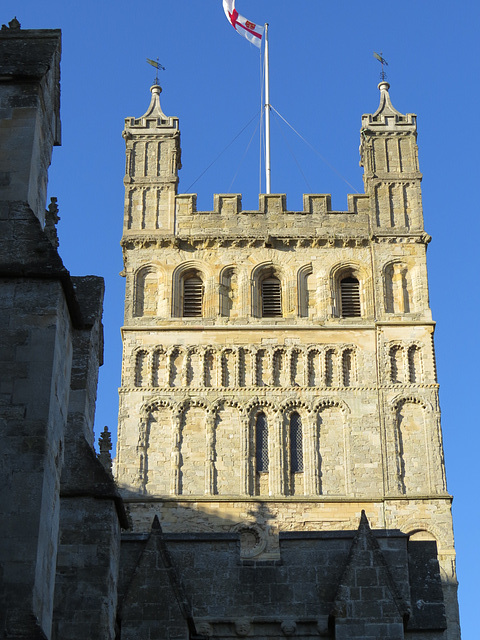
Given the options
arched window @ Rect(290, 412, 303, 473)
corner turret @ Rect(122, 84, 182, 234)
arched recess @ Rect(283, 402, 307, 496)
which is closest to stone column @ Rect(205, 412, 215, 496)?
arched recess @ Rect(283, 402, 307, 496)

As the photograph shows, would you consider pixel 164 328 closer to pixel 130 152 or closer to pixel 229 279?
pixel 229 279

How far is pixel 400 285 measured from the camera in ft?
114

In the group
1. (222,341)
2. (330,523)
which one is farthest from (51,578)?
(222,341)

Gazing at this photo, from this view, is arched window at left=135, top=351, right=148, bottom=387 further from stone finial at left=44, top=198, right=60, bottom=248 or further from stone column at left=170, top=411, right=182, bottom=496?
stone finial at left=44, top=198, right=60, bottom=248

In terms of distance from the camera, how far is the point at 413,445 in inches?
1270

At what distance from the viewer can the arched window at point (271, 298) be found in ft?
114

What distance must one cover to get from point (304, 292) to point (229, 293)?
80.1 inches

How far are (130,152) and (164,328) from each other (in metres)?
6.09

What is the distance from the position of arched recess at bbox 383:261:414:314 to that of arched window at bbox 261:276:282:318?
2.89 metres

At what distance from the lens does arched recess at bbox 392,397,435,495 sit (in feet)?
104

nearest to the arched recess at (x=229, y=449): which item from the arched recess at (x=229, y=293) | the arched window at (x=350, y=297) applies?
the arched recess at (x=229, y=293)

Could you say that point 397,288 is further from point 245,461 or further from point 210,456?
point 210,456

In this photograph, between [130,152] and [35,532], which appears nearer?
[35,532]

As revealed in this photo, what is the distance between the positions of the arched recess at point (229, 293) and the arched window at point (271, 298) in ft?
2.53
